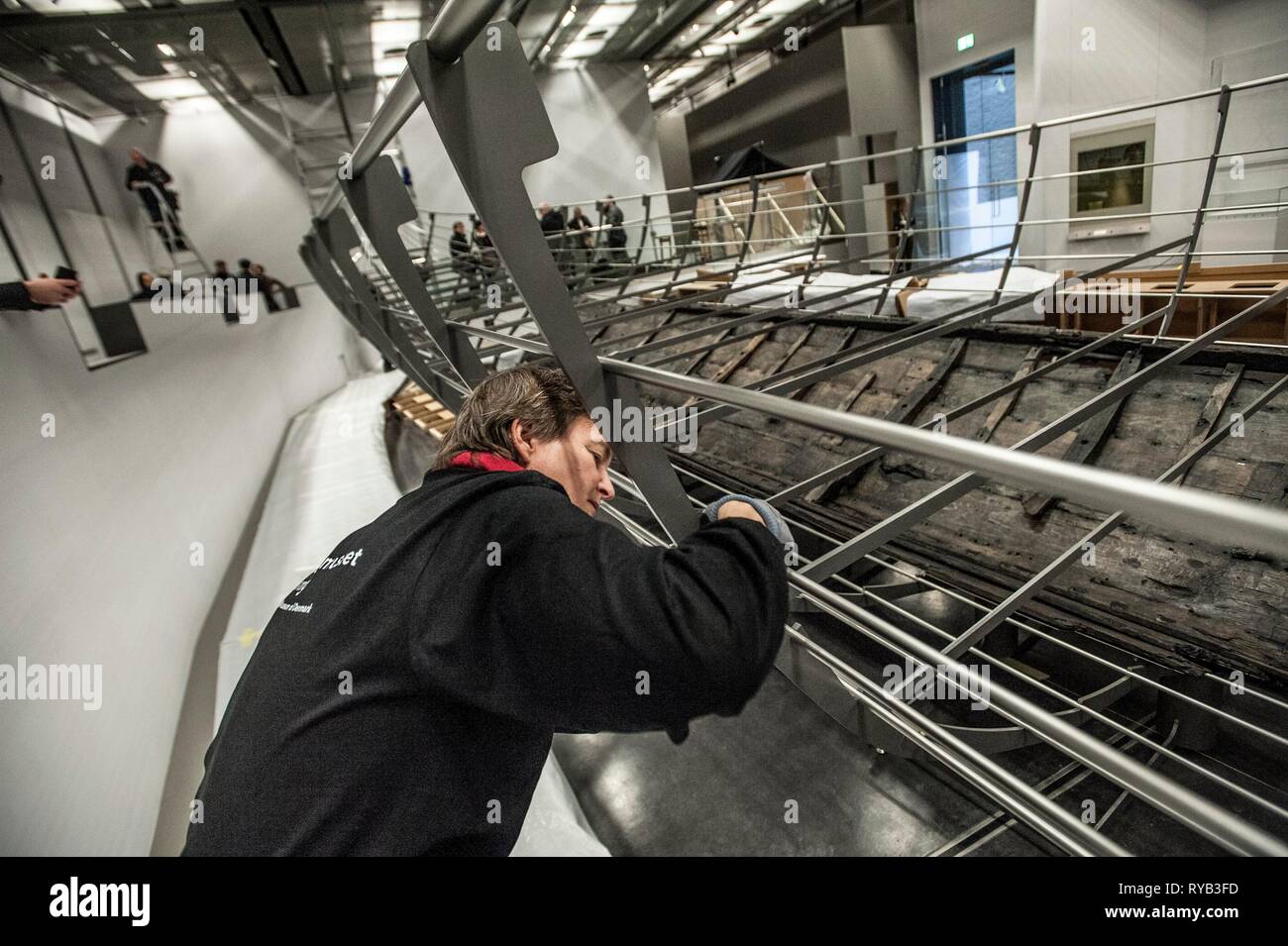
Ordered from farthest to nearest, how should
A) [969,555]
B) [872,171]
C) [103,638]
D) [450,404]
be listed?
1. [872,171]
2. [450,404]
3. [103,638]
4. [969,555]

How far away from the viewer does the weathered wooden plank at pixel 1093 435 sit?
6.69 feet

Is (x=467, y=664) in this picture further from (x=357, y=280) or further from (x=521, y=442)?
(x=357, y=280)

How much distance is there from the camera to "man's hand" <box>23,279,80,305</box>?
2.00 m

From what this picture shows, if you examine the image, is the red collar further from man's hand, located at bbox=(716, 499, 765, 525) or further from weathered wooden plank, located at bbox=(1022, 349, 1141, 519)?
weathered wooden plank, located at bbox=(1022, 349, 1141, 519)

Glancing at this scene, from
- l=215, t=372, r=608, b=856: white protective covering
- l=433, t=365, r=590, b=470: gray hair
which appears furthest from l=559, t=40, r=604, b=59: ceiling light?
l=433, t=365, r=590, b=470: gray hair

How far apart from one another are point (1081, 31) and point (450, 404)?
17.6 ft

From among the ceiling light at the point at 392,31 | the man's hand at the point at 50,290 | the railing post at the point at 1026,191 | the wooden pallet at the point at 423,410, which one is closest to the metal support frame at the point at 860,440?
the railing post at the point at 1026,191

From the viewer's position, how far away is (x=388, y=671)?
0.83m

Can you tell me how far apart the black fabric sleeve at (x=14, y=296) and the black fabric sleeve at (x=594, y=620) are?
7.02ft

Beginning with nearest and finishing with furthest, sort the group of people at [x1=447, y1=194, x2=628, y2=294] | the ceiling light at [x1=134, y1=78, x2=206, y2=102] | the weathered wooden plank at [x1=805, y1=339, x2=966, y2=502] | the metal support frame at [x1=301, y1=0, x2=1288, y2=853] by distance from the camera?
the metal support frame at [x1=301, y1=0, x2=1288, y2=853] < the weathered wooden plank at [x1=805, y1=339, x2=966, y2=502] < the group of people at [x1=447, y1=194, x2=628, y2=294] < the ceiling light at [x1=134, y1=78, x2=206, y2=102]

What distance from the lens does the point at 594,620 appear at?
0.70m

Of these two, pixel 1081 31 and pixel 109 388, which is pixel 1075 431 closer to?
pixel 109 388

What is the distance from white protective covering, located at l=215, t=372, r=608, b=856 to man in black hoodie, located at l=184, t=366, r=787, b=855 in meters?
1.09
